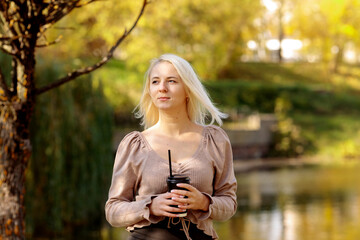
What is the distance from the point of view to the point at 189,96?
295cm

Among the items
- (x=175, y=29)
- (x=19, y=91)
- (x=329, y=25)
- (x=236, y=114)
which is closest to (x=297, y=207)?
(x=175, y=29)

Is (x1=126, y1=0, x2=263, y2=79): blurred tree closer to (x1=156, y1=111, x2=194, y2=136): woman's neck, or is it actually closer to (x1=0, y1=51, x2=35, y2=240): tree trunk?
(x1=0, y1=51, x2=35, y2=240): tree trunk

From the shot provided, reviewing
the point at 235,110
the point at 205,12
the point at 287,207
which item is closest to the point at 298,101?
the point at 235,110

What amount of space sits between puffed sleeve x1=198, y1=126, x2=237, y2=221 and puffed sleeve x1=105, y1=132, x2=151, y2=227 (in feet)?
1.02

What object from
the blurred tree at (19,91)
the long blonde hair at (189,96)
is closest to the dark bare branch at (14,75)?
the blurred tree at (19,91)

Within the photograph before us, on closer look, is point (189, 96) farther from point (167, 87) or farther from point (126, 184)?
point (126, 184)

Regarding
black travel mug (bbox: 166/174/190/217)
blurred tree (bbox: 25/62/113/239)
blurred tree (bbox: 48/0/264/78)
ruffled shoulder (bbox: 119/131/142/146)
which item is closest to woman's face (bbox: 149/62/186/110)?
ruffled shoulder (bbox: 119/131/142/146)

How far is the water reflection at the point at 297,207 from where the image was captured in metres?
10.7

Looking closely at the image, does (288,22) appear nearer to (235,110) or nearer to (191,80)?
(235,110)

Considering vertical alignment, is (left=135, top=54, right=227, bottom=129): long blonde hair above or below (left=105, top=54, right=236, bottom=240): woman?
above

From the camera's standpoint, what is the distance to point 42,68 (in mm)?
10289

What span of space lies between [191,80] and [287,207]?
11.1 m

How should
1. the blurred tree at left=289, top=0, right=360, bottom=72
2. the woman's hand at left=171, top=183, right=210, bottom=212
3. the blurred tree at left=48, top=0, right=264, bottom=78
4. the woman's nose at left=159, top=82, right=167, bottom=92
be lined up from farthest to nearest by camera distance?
the blurred tree at left=289, top=0, right=360, bottom=72
the blurred tree at left=48, top=0, right=264, bottom=78
the woman's nose at left=159, top=82, right=167, bottom=92
the woman's hand at left=171, top=183, right=210, bottom=212

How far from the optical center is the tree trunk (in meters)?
4.71
